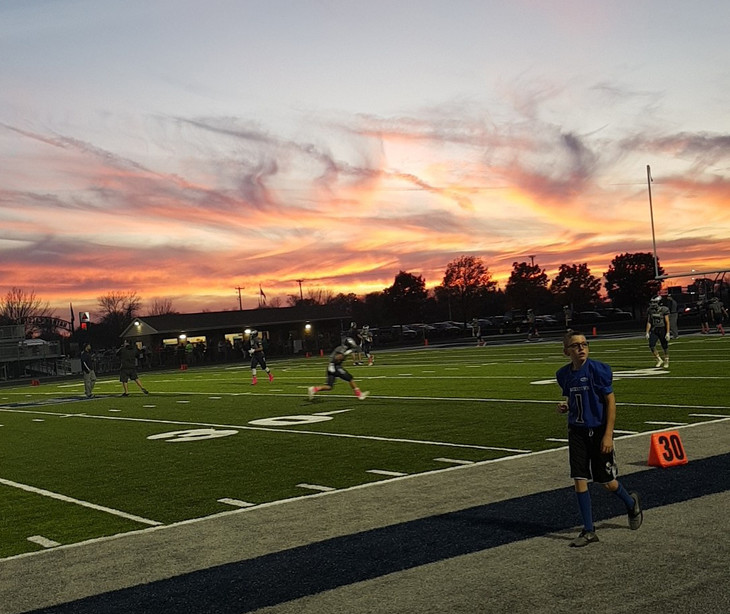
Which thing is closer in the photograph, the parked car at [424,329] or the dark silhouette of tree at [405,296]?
the parked car at [424,329]

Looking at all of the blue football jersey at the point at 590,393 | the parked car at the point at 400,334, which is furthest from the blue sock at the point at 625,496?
the parked car at the point at 400,334

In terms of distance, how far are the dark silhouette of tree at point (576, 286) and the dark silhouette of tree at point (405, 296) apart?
56.7ft

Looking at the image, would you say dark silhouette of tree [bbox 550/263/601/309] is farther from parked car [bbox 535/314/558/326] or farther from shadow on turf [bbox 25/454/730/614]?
shadow on turf [bbox 25/454/730/614]

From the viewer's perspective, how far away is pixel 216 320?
7819 cm

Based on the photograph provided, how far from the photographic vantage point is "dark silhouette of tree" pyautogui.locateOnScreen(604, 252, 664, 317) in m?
106

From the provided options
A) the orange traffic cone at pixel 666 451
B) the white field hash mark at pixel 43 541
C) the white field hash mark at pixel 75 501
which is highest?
the orange traffic cone at pixel 666 451

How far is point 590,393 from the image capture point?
6309 millimetres

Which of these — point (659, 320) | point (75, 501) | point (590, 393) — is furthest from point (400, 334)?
point (590, 393)

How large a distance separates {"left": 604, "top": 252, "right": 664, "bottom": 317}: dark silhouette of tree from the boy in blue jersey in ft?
336

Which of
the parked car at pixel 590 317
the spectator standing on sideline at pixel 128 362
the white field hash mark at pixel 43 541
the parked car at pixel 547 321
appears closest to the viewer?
the white field hash mark at pixel 43 541

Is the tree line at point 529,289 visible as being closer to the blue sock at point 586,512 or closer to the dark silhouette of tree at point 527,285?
the dark silhouette of tree at point 527,285

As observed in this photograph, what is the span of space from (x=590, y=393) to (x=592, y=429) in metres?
0.26

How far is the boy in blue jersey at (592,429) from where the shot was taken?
20.5 ft

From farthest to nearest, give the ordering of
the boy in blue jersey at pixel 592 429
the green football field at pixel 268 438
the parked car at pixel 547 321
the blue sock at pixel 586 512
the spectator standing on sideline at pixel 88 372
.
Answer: the parked car at pixel 547 321 < the spectator standing on sideline at pixel 88 372 < the green football field at pixel 268 438 < the boy in blue jersey at pixel 592 429 < the blue sock at pixel 586 512
